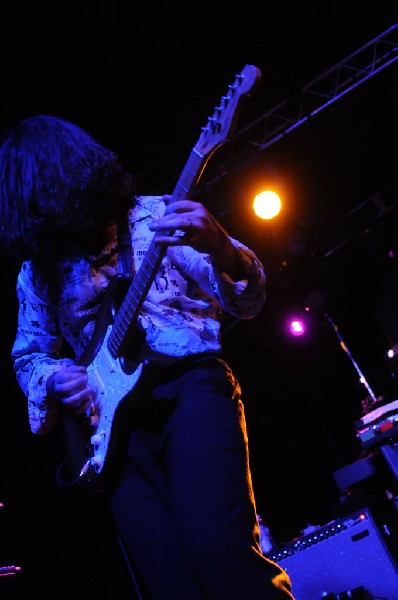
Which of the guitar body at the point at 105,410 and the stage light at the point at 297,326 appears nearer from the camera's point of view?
the guitar body at the point at 105,410

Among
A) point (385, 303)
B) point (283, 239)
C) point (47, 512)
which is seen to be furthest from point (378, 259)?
point (47, 512)

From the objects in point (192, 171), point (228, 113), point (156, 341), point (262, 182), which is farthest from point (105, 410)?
point (262, 182)

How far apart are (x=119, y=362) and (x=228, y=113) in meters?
0.85

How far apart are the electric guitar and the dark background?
2073mm

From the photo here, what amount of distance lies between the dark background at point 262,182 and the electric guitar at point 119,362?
2.07m

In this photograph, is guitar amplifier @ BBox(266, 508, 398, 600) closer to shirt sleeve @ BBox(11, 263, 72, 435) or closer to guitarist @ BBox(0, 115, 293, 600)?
guitarist @ BBox(0, 115, 293, 600)

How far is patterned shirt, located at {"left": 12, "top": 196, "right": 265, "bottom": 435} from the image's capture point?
1659mm

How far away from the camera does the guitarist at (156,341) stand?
1.29 metres

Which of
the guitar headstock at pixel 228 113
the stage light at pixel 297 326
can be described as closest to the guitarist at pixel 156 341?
the guitar headstock at pixel 228 113

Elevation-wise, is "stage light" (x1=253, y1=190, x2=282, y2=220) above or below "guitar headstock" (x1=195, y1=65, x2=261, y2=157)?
above

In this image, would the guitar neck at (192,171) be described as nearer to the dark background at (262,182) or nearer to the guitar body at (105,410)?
the guitar body at (105,410)

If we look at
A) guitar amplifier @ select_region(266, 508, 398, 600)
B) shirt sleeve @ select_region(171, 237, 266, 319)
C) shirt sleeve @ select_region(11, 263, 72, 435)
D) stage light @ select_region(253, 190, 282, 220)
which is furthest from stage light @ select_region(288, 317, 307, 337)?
shirt sleeve @ select_region(171, 237, 266, 319)

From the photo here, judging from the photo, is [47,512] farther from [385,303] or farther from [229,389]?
[385,303]

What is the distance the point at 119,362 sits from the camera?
167 centimetres
